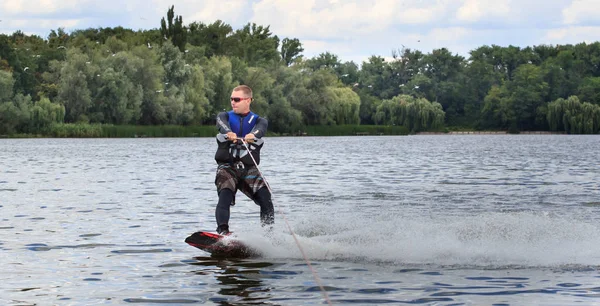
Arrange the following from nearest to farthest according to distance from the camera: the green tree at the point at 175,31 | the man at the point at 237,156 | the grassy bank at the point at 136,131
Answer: the man at the point at 237,156 → the grassy bank at the point at 136,131 → the green tree at the point at 175,31

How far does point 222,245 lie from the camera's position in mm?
12906

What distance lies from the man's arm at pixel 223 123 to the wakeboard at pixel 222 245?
139cm

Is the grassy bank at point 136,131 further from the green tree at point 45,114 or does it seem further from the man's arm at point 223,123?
the man's arm at point 223,123

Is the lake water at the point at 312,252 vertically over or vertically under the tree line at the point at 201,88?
under

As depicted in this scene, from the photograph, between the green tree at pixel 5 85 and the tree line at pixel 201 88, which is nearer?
the green tree at pixel 5 85

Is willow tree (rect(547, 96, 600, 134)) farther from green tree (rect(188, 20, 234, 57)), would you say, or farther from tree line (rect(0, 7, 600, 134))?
green tree (rect(188, 20, 234, 57))

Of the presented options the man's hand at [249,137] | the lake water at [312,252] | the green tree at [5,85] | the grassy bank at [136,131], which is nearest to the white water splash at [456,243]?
the lake water at [312,252]

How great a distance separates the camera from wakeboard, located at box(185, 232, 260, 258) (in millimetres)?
12922

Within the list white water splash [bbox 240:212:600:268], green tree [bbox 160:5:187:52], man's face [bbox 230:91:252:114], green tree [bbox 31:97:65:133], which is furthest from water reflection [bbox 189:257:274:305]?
green tree [bbox 160:5:187:52]

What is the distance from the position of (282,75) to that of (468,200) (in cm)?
10561

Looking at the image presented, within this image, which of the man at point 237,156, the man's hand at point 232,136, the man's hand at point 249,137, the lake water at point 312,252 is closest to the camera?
the lake water at point 312,252

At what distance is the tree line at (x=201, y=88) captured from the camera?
331 feet

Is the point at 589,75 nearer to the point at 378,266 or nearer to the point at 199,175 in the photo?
the point at 199,175

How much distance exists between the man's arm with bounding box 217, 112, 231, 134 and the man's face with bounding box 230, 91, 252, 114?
0.16 meters
